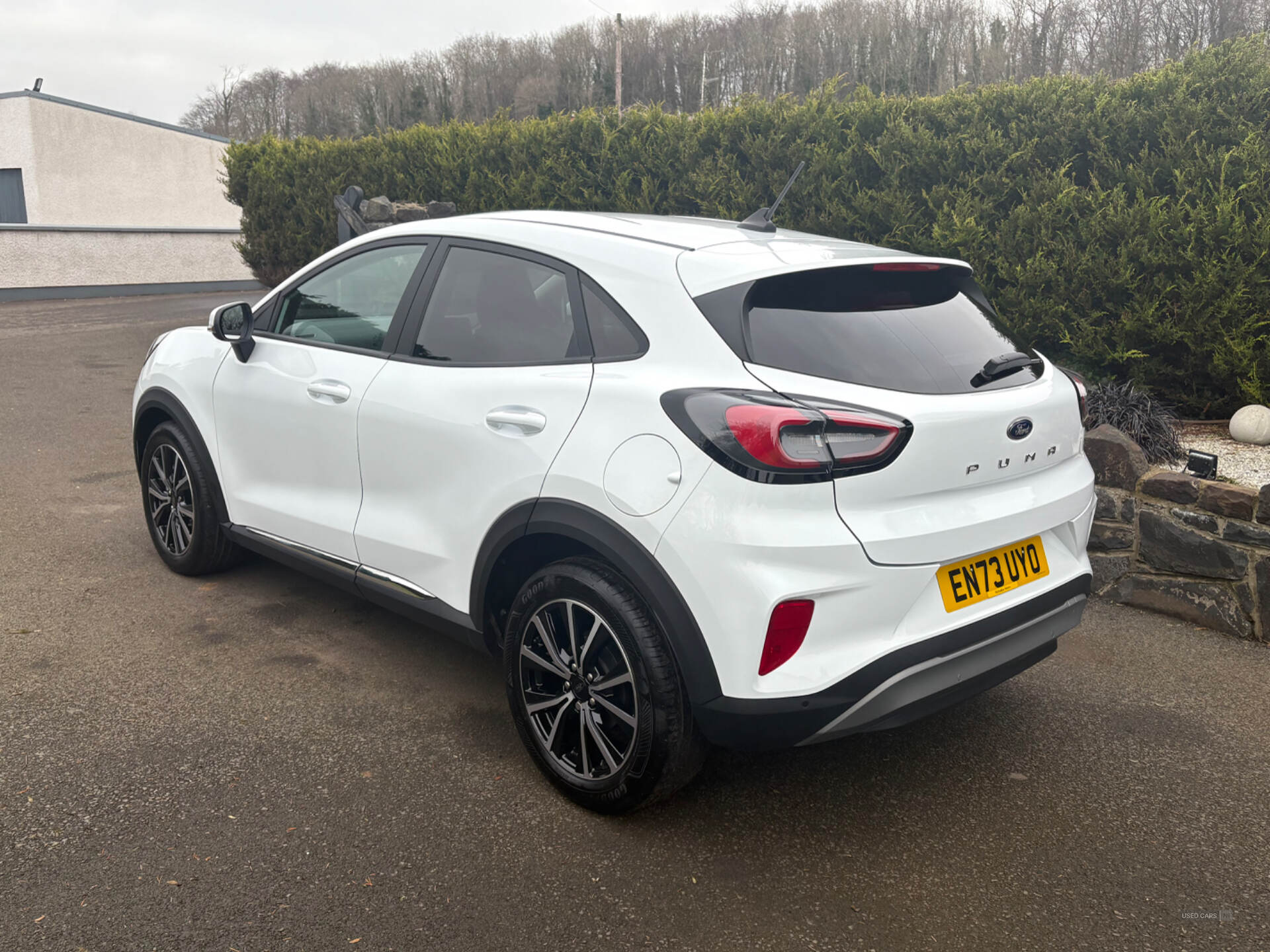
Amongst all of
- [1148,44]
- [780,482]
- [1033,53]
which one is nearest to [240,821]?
[780,482]

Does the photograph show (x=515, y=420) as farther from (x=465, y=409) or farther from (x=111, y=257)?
(x=111, y=257)

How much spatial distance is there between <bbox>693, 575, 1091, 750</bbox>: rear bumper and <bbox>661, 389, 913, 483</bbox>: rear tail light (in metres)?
0.51

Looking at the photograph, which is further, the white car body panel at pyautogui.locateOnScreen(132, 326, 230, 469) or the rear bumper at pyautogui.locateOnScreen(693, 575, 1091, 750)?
the white car body panel at pyautogui.locateOnScreen(132, 326, 230, 469)

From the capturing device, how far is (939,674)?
2.66 metres

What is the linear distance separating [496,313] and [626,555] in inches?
42.3

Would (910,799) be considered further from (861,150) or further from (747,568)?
(861,150)

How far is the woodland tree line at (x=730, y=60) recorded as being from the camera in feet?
143

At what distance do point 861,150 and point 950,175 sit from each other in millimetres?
834

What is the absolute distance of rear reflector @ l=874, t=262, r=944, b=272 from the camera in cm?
300

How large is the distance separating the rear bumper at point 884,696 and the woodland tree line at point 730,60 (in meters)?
43.3

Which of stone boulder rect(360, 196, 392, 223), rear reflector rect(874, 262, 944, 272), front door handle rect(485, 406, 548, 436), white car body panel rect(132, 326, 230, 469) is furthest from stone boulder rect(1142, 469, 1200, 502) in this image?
stone boulder rect(360, 196, 392, 223)

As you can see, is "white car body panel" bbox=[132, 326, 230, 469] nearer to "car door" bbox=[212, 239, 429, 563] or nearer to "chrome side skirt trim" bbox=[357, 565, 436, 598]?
"car door" bbox=[212, 239, 429, 563]

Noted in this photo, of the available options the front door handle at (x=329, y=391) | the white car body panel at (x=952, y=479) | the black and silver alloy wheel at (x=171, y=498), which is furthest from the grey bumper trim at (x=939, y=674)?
the black and silver alloy wheel at (x=171, y=498)

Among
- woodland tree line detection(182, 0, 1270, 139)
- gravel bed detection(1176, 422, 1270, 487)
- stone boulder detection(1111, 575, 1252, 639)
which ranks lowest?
stone boulder detection(1111, 575, 1252, 639)
